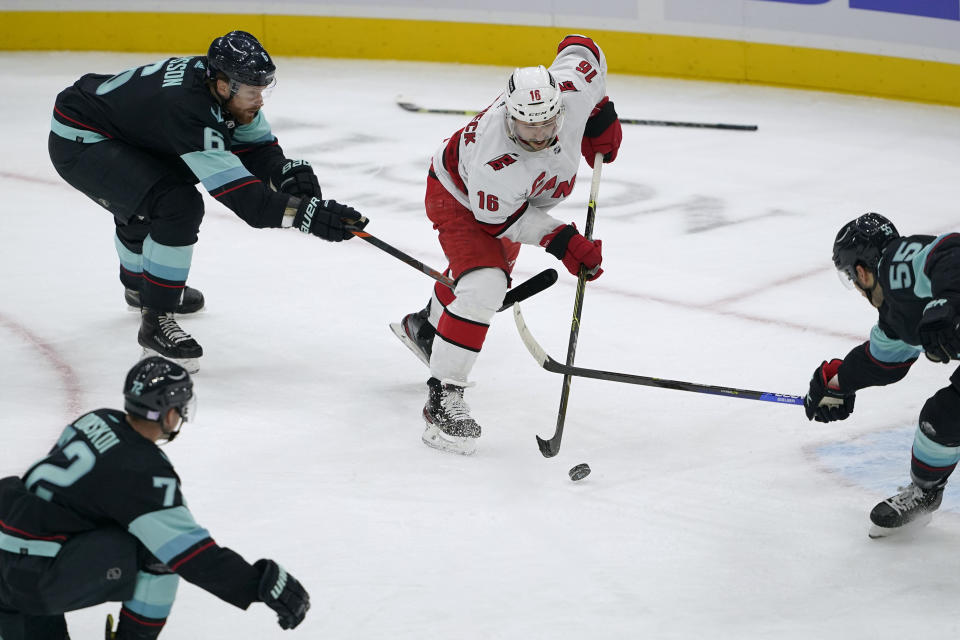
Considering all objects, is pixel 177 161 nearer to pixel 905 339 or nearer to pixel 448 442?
pixel 448 442

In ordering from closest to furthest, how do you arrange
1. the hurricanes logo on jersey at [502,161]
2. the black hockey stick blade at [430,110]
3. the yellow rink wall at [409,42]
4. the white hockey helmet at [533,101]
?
1. the white hockey helmet at [533,101]
2. the hurricanes logo on jersey at [502,161]
3. the black hockey stick blade at [430,110]
4. the yellow rink wall at [409,42]

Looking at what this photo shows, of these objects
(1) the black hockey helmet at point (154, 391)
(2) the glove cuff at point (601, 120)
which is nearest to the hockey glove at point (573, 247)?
(2) the glove cuff at point (601, 120)

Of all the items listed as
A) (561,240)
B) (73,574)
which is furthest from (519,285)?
(73,574)

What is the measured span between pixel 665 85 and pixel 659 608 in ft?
19.6

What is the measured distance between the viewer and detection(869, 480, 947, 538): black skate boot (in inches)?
102

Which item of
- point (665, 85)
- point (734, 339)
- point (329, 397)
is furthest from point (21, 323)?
point (665, 85)

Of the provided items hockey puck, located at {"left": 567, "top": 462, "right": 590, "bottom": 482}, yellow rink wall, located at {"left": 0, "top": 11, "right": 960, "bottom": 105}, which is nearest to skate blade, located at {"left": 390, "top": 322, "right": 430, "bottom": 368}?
hockey puck, located at {"left": 567, "top": 462, "right": 590, "bottom": 482}

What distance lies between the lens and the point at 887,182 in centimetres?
580

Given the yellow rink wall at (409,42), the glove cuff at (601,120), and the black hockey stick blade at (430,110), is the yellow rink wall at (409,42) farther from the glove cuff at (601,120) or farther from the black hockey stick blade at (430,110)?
the glove cuff at (601,120)

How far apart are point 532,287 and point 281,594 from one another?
1.46m

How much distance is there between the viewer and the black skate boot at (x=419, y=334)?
3664mm

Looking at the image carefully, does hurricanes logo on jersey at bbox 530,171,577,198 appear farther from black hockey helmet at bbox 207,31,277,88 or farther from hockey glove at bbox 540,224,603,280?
black hockey helmet at bbox 207,31,277,88

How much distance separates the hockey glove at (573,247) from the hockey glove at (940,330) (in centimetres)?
99

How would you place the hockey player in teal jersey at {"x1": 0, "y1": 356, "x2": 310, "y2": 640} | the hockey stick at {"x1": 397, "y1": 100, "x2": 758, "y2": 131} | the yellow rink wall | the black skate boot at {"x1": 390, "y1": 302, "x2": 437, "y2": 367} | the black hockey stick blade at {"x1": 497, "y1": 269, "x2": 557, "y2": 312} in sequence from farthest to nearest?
1. the yellow rink wall
2. the hockey stick at {"x1": 397, "y1": 100, "x2": 758, "y2": 131}
3. the black skate boot at {"x1": 390, "y1": 302, "x2": 437, "y2": 367}
4. the black hockey stick blade at {"x1": 497, "y1": 269, "x2": 557, "y2": 312}
5. the hockey player in teal jersey at {"x1": 0, "y1": 356, "x2": 310, "y2": 640}
